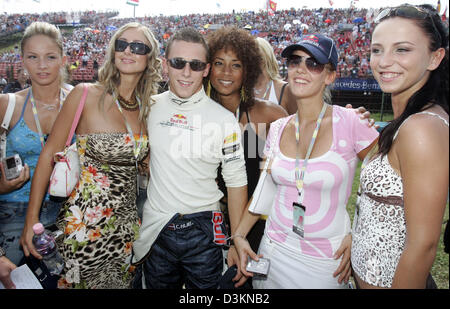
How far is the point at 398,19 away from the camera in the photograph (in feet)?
4.96

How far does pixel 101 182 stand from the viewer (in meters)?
2.18

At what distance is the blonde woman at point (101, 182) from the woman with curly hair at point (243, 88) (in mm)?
661

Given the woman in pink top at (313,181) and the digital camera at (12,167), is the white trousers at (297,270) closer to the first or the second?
the woman in pink top at (313,181)

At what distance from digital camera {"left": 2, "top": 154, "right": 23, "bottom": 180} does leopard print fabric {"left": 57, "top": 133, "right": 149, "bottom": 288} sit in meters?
0.42

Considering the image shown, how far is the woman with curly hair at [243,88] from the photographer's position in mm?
2596

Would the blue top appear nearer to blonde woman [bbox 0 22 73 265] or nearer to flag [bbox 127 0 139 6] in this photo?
blonde woman [bbox 0 22 73 265]

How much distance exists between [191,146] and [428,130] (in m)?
1.41

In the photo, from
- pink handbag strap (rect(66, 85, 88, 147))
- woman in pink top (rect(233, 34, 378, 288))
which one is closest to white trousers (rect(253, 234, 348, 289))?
woman in pink top (rect(233, 34, 378, 288))

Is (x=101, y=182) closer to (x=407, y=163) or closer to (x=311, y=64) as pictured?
(x=311, y=64)

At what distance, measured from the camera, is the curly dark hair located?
264cm

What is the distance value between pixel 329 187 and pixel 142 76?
173 cm
